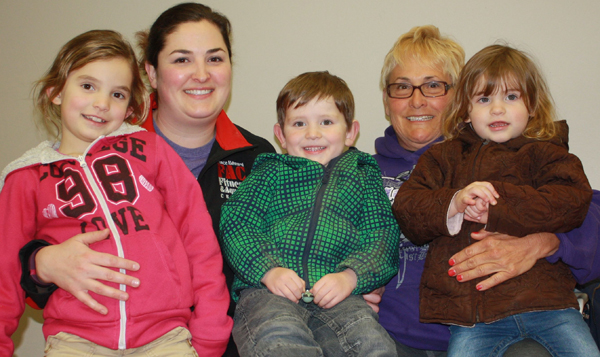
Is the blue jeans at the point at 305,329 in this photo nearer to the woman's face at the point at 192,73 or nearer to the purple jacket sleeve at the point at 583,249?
the purple jacket sleeve at the point at 583,249

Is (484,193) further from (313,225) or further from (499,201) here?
(313,225)

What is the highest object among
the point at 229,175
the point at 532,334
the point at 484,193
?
the point at 484,193

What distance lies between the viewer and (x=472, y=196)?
1.68 metres

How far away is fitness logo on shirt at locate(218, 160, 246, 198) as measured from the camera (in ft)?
7.14

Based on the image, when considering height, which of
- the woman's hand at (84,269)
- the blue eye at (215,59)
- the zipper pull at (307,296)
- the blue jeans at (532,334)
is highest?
the blue eye at (215,59)

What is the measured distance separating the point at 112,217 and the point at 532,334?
4.99 feet

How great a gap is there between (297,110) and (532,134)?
954 mm

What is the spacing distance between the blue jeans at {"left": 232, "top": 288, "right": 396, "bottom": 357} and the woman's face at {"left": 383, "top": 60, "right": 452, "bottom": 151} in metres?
0.95

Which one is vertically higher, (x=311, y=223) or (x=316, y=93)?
(x=316, y=93)

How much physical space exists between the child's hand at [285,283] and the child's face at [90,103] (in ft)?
2.85

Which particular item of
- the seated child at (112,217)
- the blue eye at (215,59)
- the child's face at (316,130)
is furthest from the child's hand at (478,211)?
the blue eye at (215,59)

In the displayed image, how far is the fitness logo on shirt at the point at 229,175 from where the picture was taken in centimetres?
218

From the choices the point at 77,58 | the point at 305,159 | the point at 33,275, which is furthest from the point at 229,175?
the point at 33,275

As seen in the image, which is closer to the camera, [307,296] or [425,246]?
[307,296]
